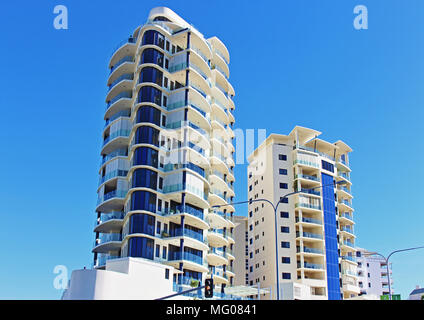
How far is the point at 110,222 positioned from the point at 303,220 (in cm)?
3630

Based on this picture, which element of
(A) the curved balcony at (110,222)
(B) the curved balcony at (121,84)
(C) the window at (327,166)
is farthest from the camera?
(C) the window at (327,166)

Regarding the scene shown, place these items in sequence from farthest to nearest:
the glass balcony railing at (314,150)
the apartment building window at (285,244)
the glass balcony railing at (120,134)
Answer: the glass balcony railing at (314,150)
the apartment building window at (285,244)
the glass balcony railing at (120,134)

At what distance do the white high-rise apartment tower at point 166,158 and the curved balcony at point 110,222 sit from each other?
0.13 meters

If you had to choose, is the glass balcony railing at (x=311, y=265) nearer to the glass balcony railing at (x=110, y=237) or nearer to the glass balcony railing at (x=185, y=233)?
the glass balcony railing at (x=185, y=233)

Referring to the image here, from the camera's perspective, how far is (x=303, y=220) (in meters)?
83.9

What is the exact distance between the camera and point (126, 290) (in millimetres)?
42250

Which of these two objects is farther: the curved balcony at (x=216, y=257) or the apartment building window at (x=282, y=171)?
the apartment building window at (x=282, y=171)

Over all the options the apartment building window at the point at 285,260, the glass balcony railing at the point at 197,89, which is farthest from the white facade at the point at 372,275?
the glass balcony railing at the point at 197,89

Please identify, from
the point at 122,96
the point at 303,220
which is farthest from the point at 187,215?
the point at 303,220

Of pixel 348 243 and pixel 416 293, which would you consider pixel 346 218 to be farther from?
pixel 416 293

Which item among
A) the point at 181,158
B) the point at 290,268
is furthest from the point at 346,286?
the point at 181,158

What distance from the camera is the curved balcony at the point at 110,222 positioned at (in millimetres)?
61188

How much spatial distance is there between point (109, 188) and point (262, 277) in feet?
112
